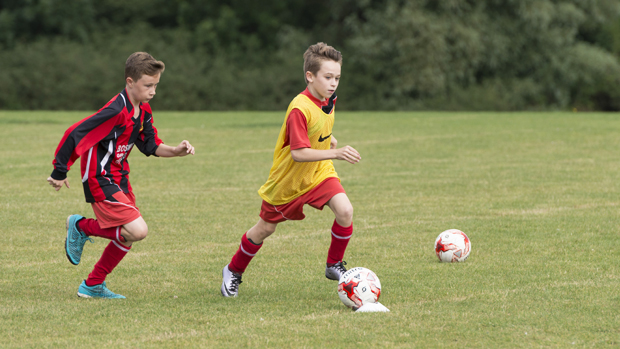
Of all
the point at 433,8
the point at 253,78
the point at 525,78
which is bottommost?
the point at 253,78

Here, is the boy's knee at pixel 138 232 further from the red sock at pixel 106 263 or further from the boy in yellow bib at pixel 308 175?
the boy in yellow bib at pixel 308 175

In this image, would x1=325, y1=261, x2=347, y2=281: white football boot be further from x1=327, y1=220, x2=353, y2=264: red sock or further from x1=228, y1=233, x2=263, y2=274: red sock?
x1=228, y1=233, x2=263, y2=274: red sock

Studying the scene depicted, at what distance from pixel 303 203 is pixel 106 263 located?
1.43 meters

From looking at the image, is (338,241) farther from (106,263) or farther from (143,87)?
(143,87)

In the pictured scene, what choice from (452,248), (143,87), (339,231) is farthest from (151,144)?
(452,248)

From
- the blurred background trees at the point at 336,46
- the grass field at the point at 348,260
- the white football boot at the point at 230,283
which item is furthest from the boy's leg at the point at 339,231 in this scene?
the blurred background trees at the point at 336,46

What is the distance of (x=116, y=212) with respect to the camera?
5.15 metres

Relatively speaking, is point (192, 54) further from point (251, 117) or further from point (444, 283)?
point (444, 283)

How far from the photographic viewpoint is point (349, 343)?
13.7 ft

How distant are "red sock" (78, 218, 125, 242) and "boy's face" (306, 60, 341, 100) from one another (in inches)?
65.5

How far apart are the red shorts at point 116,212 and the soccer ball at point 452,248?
258 cm

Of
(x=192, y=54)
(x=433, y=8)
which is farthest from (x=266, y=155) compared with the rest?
(x=192, y=54)

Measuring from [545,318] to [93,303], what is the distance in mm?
2891

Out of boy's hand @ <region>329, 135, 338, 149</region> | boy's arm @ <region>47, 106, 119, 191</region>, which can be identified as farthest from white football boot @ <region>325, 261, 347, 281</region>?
boy's arm @ <region>47, 106, 119, 191</region>
